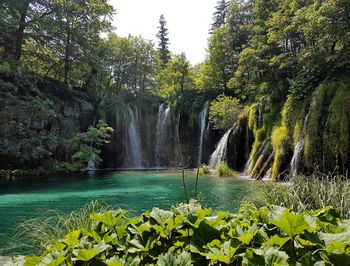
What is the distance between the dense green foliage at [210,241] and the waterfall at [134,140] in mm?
27273

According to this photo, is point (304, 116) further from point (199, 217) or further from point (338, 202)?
point (199, 217)

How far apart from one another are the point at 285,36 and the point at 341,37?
13.3ft

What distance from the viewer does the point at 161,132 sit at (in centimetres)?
3034

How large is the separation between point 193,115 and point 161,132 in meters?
3.48

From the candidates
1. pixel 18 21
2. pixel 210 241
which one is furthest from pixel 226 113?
pixel 210 241

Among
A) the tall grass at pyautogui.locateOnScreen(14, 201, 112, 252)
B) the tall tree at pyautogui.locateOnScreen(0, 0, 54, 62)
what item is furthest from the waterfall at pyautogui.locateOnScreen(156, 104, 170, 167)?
the tall grass at pyautogui.locateOnScreen(14, 201, 112, 252)

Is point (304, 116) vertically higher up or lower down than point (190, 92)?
lower down

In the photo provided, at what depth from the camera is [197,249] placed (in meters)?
1.70

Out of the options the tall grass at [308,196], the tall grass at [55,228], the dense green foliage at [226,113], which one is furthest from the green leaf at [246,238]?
the dense green foliage at [226,113]

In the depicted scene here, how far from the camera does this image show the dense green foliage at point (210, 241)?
1.52m

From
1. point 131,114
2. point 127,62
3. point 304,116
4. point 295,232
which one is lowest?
point 295,232

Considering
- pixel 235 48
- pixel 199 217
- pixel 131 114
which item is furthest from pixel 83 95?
pixel 199 217

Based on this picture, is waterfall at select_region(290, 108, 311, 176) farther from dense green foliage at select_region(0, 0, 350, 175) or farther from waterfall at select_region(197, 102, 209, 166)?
waterfall at select_region(197, 102, 209, 166)

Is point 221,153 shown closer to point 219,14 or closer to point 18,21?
point 18,21
